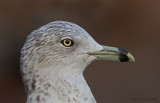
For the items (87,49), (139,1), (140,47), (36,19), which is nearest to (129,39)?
(140,47)

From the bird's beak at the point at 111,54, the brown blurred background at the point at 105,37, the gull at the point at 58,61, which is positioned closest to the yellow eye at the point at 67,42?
the gull at the point at 58,61

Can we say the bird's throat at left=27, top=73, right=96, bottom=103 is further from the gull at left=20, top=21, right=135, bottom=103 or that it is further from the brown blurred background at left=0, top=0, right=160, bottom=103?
the brown blurred background at left=0, top=0, right=160, bottom=103

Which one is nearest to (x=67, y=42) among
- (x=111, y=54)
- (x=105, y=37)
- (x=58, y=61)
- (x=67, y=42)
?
(x=67, y=42)

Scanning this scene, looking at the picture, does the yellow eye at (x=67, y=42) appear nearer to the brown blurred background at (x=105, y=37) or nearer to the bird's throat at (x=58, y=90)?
the bird's throat at (x=58, y=90)

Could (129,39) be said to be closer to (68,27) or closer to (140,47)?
(140,47)

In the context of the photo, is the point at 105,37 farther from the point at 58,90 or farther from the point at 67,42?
the point at 58,90
